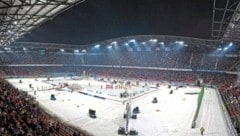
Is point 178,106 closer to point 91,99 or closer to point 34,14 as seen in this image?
point 91,99

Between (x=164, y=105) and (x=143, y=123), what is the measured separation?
12.1 m

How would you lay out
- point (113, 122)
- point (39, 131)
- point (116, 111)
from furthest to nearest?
1. point (116, 111)
2. point (113, 122)
3. point (39, 131)

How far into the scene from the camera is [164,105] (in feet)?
128

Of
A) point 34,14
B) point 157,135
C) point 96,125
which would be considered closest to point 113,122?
point 96,125

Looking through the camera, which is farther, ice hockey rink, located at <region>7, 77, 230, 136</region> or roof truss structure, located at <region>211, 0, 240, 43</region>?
ice hockey rink, located at <region>7, 77, 230, 136</region>

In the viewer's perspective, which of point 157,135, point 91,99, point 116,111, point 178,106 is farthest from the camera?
point 91,99

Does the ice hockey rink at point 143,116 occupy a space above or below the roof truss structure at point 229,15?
below

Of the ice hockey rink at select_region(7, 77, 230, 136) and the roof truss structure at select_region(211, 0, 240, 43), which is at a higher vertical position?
the roof truss structure at select_region(211, 0, 240, 43)

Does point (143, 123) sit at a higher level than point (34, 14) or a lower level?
lower

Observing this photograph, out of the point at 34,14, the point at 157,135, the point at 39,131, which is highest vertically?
the point at 34,14

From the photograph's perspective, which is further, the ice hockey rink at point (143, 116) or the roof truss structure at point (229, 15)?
the ice hockey rink at point (143, 116)

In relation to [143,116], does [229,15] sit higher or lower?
higher

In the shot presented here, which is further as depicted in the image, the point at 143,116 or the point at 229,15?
the point at 229,15

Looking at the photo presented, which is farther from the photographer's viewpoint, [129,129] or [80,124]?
[80,124]
